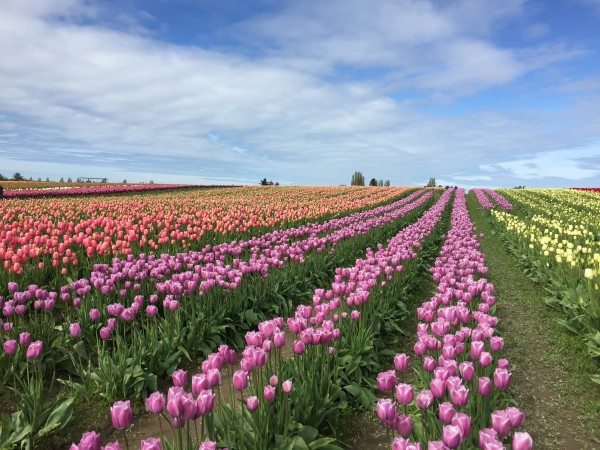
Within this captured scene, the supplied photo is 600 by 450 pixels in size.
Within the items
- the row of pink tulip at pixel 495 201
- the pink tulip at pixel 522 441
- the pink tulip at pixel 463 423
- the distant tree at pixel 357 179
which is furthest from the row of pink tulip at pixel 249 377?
the distant tree at pixel 357 179

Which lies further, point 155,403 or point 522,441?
point 155,403

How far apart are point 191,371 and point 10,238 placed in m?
5.73

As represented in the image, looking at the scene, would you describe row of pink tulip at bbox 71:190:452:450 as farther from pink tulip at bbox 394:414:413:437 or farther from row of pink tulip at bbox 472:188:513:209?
row of pink tulip at bbox 472:188:513:209

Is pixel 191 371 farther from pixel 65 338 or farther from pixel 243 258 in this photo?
pixel 243 258

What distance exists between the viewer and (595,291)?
6434 millimetres

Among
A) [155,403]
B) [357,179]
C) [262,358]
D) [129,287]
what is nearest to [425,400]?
[262,358]

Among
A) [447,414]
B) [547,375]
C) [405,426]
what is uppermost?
[447,414]

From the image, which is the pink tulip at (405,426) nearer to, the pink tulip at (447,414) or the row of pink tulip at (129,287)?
the pink tulip at (447,414)

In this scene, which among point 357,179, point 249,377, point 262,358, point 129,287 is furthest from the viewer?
point 357,179

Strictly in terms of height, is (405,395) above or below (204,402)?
below

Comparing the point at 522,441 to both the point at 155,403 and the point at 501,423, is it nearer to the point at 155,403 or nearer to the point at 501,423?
the point at 501,423

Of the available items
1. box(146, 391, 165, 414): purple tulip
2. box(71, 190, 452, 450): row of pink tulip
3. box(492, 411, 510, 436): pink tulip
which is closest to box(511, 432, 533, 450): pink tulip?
box(492, 411, 510, 436): pink tulip

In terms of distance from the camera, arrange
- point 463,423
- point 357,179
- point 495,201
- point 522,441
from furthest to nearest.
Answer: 1. point 357,179
2. point 495,201
3. point 463,423
4. point 522,441

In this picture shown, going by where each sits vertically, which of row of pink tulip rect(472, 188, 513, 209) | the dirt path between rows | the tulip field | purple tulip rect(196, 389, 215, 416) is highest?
row of pink tulip rect(472, 188, 513, 209)
